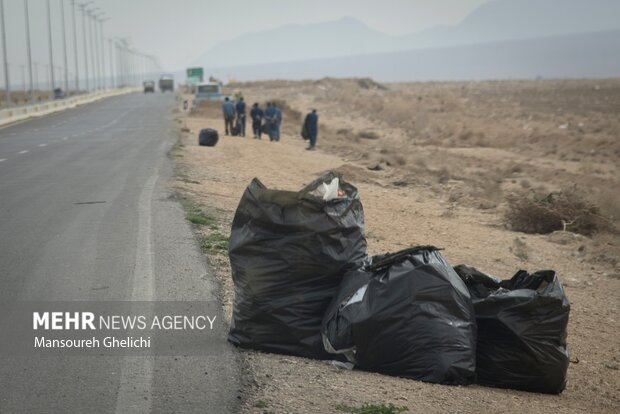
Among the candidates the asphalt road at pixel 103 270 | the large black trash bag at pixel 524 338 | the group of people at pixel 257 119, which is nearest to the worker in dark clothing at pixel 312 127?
the group of people at pixel 257 119

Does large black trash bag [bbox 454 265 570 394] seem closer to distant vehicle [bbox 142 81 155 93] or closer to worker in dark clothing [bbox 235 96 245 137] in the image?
worker in dark clothing [bbox 235 96 245 137]

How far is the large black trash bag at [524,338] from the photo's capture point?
20.5ft

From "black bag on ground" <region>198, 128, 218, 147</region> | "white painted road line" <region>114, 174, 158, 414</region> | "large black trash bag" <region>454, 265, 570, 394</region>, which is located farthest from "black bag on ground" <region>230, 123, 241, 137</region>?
"large black trash bag" <region>454, 265, 570, 394</region>

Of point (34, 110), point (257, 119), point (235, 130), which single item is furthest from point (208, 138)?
point (34, 110)

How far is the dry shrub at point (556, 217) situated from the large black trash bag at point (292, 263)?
11199 millimetres

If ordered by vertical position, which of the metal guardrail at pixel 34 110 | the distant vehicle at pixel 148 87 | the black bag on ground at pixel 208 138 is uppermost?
the black bag on ground at pixel 208 138

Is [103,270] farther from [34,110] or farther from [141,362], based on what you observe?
[34,110]

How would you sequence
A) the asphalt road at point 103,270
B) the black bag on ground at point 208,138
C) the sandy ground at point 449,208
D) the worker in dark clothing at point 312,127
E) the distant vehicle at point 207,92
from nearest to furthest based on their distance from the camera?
1. the asphalt road at point 103,270
2. the sandy ground at point 449,208
3. the black bag on ground at point 208,138
4. the worker in dark clothing at point 312,127
5. the distant vehicle at point 207,92

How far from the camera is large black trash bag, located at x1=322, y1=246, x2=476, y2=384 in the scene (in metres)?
5.92

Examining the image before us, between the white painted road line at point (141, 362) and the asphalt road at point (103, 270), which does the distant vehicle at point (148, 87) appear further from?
the white painted road line at point (141, 362)

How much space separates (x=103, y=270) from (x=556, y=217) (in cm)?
1102

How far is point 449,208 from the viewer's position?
19469mm

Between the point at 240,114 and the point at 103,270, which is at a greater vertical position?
the point at 103,270

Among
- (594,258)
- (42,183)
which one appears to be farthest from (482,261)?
(42,183)
